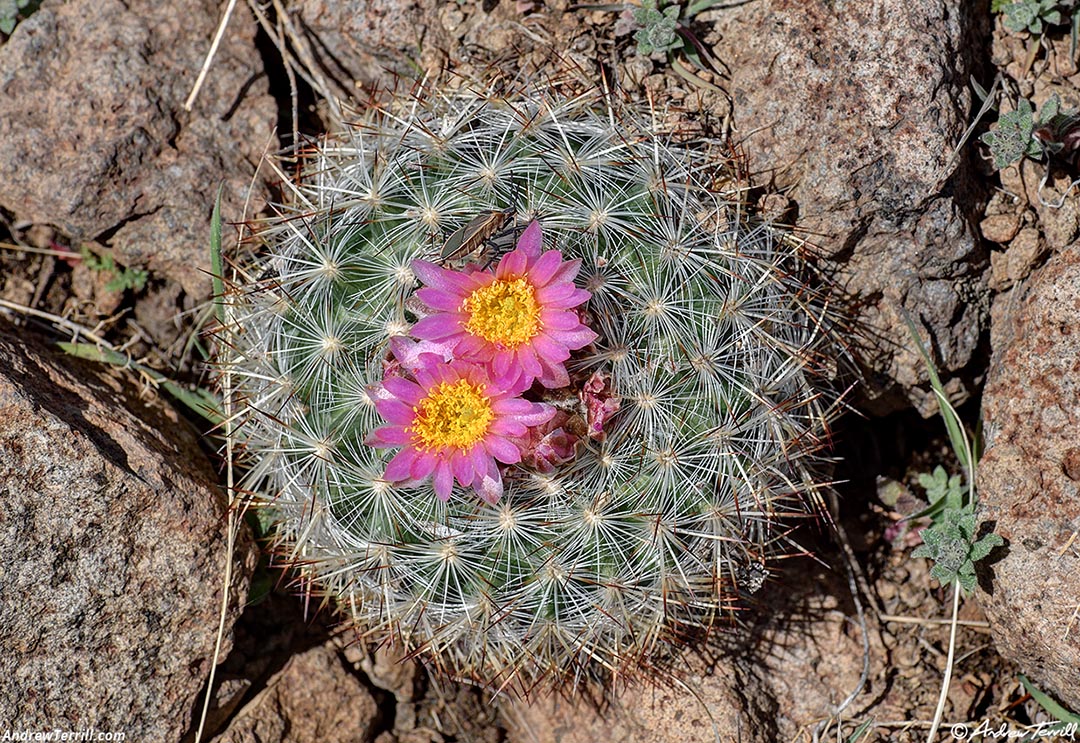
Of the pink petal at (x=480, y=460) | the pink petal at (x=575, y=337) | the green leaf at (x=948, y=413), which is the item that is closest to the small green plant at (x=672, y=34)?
the green leaf at (x=948, y=413)

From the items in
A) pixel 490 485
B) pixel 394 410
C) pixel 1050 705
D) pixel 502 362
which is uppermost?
pixel 502 362

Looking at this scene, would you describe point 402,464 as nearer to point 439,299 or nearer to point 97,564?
point 439,299

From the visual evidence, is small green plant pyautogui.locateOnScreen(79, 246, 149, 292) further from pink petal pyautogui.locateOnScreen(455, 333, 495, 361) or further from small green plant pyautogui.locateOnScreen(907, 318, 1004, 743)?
small green plant pyautogui.locateOnScreen(907, 318, 1004, 743)

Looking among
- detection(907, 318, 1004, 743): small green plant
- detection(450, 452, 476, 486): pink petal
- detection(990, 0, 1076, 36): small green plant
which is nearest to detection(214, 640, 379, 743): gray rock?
detection(450, 452, 476, 486): pink petal

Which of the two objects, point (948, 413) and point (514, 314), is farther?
point (948, 413)

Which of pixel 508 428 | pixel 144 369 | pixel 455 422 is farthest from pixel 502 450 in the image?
pixel 144 369

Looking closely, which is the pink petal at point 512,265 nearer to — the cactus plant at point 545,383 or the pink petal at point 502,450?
the cactus plant at point 545,383

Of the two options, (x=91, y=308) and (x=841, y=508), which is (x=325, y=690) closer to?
(x=91, y=308)
